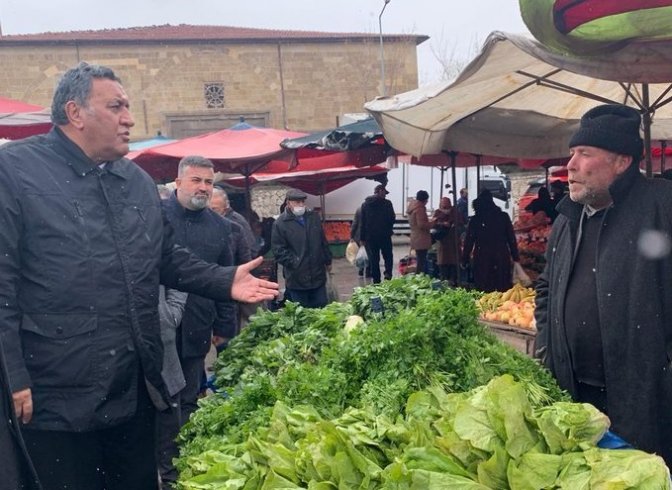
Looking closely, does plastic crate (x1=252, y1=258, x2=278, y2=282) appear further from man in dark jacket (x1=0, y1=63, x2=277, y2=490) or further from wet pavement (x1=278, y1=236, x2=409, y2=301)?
man in dark jacket (x1=0, y1=63, x2=277, y2=490)

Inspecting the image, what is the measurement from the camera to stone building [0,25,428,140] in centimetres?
3112

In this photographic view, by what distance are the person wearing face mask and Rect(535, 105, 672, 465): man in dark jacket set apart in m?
5.25

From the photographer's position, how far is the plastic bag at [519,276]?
9.05 m

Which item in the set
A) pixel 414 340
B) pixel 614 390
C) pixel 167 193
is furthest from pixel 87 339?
pixel 167 193

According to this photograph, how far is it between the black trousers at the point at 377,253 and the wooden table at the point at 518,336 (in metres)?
7.34

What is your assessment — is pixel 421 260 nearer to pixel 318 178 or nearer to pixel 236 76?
pixel 318 178

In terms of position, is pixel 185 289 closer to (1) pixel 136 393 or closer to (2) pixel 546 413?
(1) pixel 136 393

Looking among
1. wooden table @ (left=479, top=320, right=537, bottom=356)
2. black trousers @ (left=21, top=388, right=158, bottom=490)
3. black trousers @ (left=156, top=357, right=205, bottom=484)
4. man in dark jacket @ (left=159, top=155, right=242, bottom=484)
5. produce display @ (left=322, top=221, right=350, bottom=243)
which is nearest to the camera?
black trousers @ (left=21, top=388, right=158, bottom=490)

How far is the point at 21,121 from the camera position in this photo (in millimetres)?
6605

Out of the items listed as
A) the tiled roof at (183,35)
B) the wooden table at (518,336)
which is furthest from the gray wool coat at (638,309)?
the tiled roof at (183,35)

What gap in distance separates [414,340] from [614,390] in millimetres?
941

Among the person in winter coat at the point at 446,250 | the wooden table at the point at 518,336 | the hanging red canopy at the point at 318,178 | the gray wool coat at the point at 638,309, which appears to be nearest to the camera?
the gray wool coat at the point at 638,309

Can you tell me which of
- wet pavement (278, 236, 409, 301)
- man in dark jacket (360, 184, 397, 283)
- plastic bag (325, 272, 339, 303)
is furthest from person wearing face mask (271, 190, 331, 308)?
man in dark jacket (360, 184, 397, 283)

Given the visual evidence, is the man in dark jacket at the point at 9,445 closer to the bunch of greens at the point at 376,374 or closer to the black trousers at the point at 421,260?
the bunch of greens at the point at 376,374
